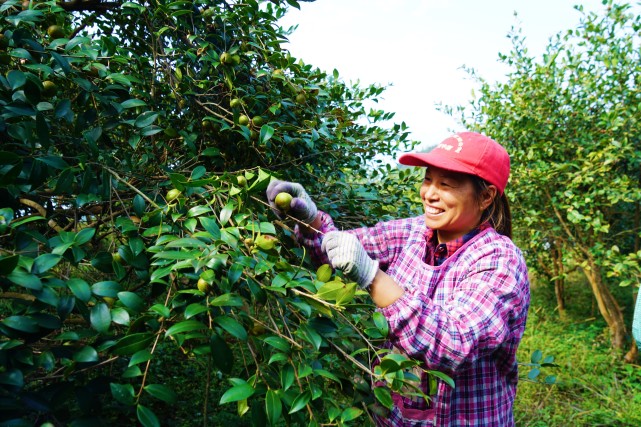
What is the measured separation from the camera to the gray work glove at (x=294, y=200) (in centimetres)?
154

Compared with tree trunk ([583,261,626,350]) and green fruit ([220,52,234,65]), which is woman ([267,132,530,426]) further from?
tree trunk ([583,261,626,350])

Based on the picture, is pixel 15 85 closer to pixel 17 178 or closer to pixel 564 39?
pixel 17 178

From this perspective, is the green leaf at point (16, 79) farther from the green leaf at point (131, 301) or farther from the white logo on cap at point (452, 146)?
the white logo on cap at point (452, 146)

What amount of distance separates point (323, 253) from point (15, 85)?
1013 millimetres

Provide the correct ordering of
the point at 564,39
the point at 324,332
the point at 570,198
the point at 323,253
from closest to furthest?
the point at 324,332 → the point at 323,253 → the point at 570,198 → the point at 564,39

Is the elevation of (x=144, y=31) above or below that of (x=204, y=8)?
below

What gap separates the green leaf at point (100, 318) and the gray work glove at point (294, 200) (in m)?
0.66

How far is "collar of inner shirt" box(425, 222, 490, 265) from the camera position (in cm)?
162

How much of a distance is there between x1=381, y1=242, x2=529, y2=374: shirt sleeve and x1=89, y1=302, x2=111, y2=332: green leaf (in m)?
0.67

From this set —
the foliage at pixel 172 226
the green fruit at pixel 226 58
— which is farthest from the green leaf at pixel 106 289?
the green fruit at pixel 226 58

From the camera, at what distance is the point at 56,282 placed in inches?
34.8

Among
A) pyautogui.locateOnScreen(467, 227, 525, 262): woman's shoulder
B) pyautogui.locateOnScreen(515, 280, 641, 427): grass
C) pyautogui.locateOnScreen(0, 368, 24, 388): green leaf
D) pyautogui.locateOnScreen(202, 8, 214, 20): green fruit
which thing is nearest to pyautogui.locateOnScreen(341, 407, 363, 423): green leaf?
pyautogui.locateOnScreen(0, 368, 24, 388): green leaf

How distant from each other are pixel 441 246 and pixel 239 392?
1.02m

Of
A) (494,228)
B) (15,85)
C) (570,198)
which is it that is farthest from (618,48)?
(15,85)
